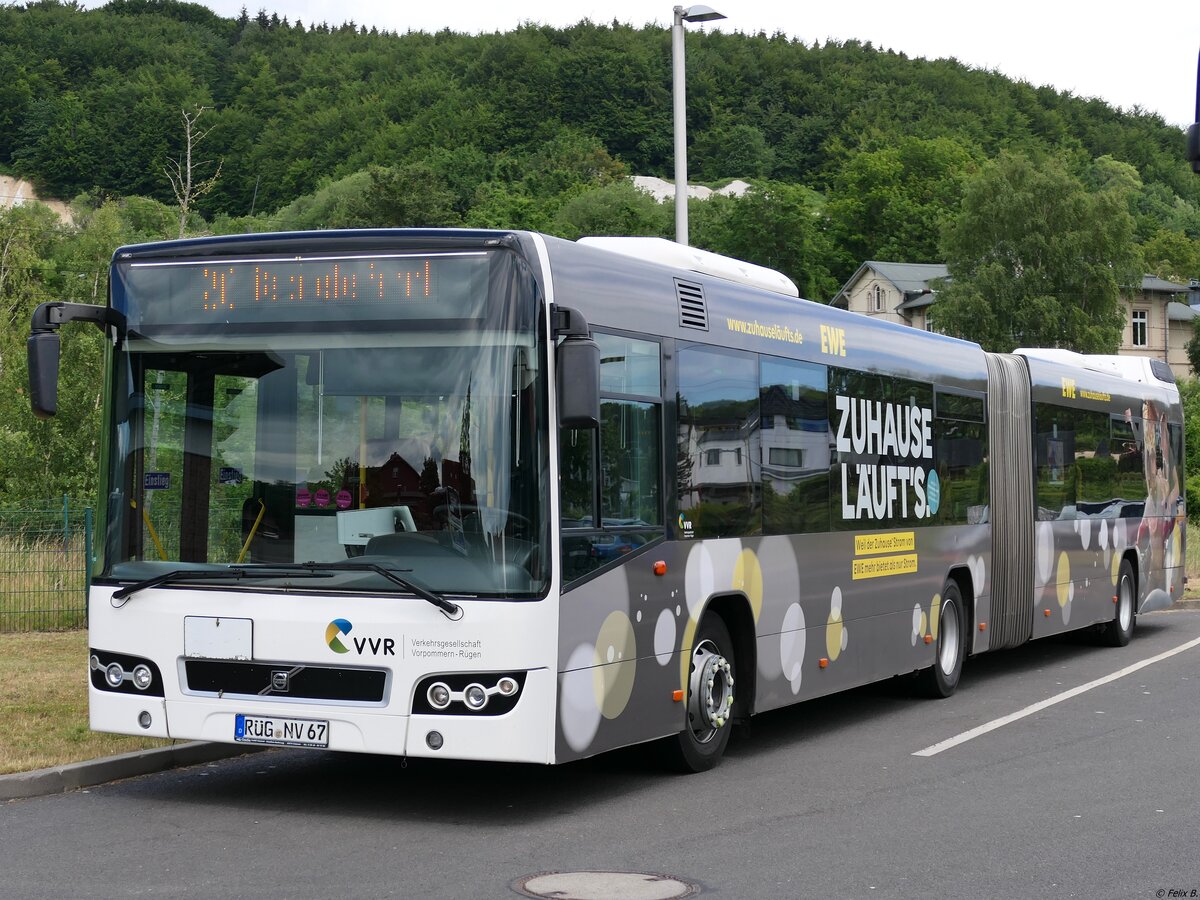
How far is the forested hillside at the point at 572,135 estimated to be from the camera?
102 meters

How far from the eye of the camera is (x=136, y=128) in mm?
107125

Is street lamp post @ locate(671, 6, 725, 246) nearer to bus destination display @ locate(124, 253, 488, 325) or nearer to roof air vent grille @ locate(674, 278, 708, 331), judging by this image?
roof air vent grille @ locate(674, 278, 708, 331)

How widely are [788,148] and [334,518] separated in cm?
15093

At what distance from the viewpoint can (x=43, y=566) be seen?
1612 cm

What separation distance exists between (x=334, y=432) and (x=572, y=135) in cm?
13409

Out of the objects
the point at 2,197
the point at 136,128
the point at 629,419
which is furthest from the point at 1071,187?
the point at 2,197

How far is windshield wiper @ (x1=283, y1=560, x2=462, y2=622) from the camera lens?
25.1ft

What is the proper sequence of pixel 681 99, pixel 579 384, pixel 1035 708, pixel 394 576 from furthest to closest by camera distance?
pixel 681 99 < pixel 1035 708 < pixel 394 576 < pixel 579 384

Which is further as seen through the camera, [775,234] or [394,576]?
[775,234]

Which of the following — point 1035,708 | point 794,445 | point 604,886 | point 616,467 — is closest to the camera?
Answer: point 604,886

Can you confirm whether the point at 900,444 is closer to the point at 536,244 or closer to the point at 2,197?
the point at 536,244

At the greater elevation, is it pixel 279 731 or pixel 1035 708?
pixel 279 731

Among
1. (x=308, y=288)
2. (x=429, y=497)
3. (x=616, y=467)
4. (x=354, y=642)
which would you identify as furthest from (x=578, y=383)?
(x=354, y=642)

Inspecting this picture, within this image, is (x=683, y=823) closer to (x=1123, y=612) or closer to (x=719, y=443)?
(x=719, y=443)
